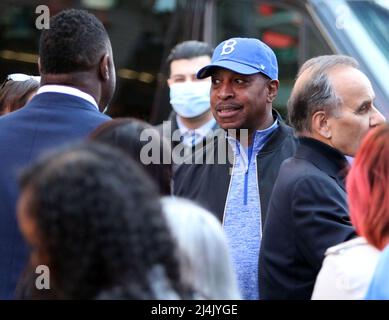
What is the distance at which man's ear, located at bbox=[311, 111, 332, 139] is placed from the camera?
379 cm

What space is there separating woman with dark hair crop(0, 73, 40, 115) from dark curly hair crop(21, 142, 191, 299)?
2826 millimetres

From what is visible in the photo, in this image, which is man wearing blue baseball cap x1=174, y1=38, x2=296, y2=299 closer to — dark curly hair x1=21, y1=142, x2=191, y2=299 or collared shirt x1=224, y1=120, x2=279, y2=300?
collared shirt x1=224, y1=120, x2=279, y2=300

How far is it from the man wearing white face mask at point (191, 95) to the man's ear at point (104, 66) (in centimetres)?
269

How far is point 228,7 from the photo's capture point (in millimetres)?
7160

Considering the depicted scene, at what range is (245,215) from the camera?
4.09 meters

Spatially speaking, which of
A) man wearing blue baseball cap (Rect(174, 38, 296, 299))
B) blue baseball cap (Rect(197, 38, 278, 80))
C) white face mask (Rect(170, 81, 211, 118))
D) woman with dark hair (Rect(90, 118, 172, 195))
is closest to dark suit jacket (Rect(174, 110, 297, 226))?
man wearing blue baseball cap (Rect(174, 38, 296, 299))

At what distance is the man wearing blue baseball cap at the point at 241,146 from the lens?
411cm

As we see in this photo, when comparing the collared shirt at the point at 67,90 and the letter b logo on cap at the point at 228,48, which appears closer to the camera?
the collared shirt at the point at 67,90

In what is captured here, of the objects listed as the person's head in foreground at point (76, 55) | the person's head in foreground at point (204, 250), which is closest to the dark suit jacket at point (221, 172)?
the person's head in foreground at point (76, 55)

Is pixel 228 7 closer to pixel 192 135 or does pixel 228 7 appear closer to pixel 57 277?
pixel 192 135

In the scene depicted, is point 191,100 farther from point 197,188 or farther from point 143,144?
point 143,144

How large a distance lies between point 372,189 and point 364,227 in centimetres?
11

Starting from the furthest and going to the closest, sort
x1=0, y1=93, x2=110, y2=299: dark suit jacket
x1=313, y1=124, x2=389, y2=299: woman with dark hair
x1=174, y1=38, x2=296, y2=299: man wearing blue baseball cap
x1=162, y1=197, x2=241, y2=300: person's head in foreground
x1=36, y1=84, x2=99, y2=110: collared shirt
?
x1=174, y1=38, x2=296, y2=299: man wearing blue baseball cap < x1=36, y1=84, x2=99, y2=110: collared shirt < x1=0, y1=93, x2=110, y2=299: dark suit jacket < x1=313, y1=124, x2=389, y2=299: woman with dark hair < x1=162, y1=197, x2=241, y2=300: person's head in foreground

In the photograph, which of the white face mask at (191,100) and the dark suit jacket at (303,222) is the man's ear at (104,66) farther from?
the white face mask at (191,100)
